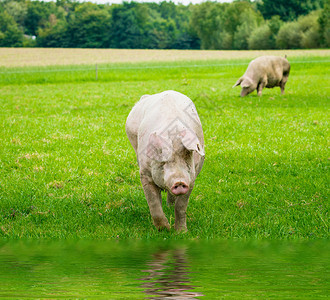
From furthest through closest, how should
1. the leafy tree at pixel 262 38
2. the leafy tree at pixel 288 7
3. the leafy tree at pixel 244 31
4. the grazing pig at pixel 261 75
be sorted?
the leafy tree at pixel 288 7 < the leafy tree at pixel 244 31 < the leafy tree at pixel 262 38 < the grazing pig at pixel 261 75

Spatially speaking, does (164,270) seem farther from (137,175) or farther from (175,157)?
(137,175)

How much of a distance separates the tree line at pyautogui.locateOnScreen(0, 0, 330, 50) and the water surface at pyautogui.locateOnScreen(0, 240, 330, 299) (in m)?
67.3

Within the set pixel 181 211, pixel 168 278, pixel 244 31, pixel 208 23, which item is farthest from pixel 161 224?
pixel 208 23

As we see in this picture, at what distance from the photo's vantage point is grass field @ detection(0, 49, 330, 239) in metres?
6.03

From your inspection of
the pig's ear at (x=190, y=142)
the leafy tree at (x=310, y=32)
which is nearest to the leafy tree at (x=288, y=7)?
the leafy tree at (x=310, y=32)

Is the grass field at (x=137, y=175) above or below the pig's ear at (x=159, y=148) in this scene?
below

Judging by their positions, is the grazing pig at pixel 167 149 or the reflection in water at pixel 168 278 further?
the grazing pig at pixel 167 149

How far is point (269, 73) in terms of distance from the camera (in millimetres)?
20781

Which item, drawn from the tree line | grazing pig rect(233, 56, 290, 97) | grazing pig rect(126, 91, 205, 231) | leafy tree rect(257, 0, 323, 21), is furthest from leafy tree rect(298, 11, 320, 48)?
grazing pig rect(126, 91, 205, 231)

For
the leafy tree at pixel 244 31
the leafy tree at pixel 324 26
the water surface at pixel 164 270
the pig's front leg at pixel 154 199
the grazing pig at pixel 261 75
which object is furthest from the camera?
the leafy tree at pixel 244 31

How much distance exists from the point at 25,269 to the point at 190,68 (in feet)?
115

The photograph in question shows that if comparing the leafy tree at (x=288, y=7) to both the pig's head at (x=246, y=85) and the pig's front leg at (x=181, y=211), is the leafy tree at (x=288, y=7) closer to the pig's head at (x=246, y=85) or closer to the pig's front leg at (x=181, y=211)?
the pig's head at (x=246, y=85)

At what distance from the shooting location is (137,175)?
28.2 feet

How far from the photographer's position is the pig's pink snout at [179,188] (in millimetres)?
4617
